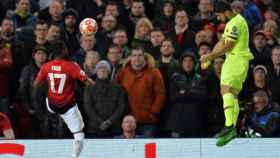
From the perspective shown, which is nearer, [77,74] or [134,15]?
[77,74]

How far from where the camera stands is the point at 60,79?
15125 millimetres

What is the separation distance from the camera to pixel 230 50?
14.3 m

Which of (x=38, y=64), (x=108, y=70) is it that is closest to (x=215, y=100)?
(x=108, y=70)

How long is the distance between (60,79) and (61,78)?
2 cm

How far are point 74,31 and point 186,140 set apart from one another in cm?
372

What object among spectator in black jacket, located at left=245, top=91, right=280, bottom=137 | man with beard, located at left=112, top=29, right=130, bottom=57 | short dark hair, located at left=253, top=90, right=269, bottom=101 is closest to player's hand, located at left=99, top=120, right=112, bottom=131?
man with beard, located at left=112, top=29, right=130, bottom=57

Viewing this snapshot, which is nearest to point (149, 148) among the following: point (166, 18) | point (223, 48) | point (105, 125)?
point (105, 125)

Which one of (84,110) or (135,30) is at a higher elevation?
(135,30)

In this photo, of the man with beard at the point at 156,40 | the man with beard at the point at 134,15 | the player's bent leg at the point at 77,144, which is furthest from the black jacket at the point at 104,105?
the man with beard at the point at 134,15

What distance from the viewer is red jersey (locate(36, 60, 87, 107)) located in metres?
15.1

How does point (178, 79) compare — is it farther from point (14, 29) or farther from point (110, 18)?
point (14, 29)

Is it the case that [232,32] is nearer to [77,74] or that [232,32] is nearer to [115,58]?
[77,74]

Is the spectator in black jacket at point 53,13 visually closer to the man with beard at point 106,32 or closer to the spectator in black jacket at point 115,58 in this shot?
the man with beard at point 106,32

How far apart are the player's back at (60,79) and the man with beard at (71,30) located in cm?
253
